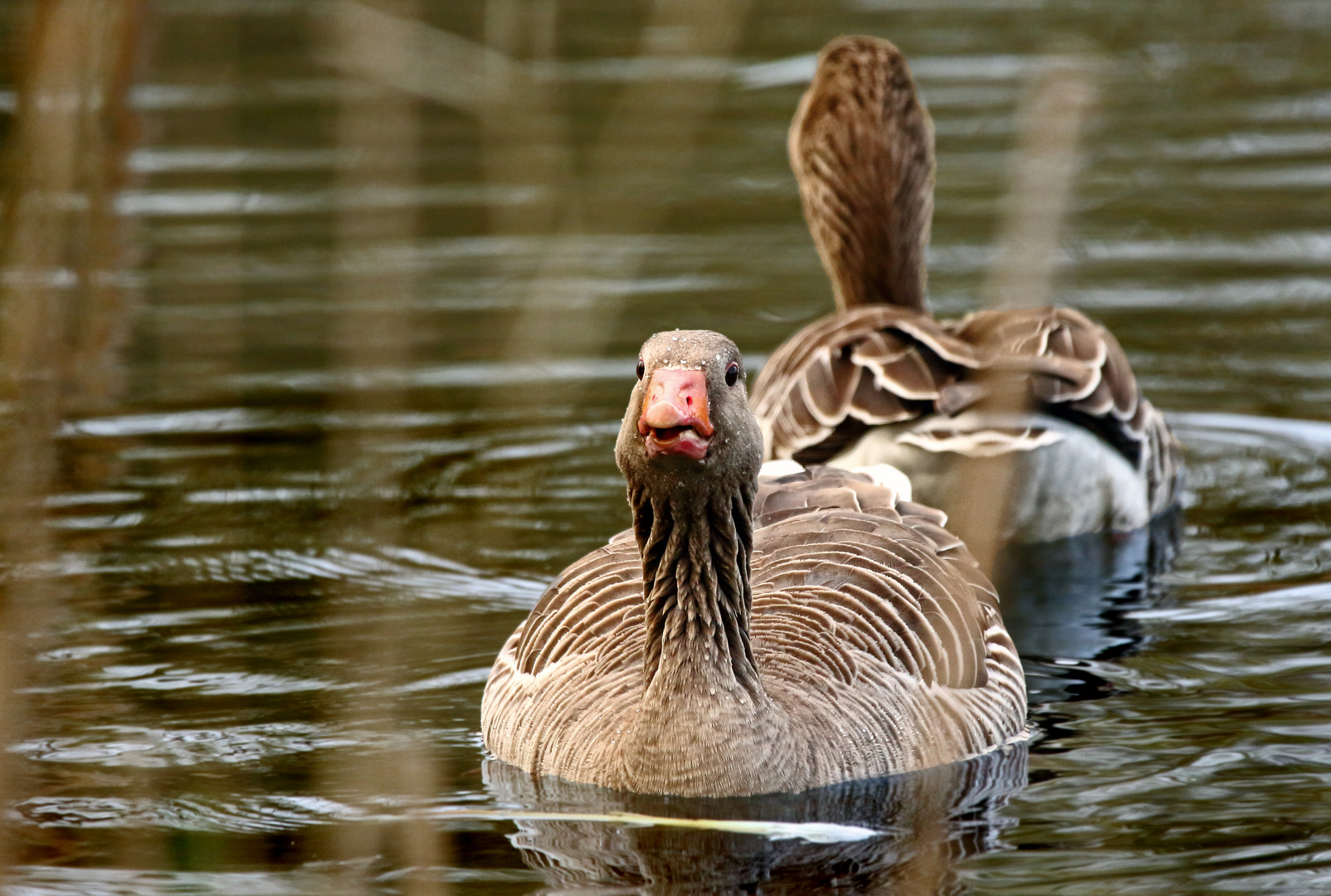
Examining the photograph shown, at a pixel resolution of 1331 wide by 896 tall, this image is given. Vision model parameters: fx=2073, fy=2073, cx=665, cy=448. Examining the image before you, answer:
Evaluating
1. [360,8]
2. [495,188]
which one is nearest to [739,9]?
[360,8]

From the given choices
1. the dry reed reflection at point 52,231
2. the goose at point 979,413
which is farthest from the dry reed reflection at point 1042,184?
the goose at point 979,413

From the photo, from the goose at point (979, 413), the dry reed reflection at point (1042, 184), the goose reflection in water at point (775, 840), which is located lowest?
the goose reflection in water at point (775, 840)

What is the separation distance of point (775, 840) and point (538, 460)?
554 centimetres

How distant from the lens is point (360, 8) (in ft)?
12.9

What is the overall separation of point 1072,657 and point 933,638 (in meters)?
1.54

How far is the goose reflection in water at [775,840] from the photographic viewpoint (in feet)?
21.8

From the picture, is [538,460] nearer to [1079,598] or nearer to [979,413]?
[979,413]

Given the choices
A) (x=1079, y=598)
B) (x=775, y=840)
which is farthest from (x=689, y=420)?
(x=1079, y=598)

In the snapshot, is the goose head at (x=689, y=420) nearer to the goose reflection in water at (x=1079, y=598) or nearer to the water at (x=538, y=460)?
the water at (x=538, y=460)

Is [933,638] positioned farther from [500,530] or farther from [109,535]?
[109,535]

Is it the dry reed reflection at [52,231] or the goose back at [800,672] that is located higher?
the dry reed reflection at [52,231]

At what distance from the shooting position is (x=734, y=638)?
7.29 meters

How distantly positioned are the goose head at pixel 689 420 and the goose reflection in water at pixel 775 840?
115cm

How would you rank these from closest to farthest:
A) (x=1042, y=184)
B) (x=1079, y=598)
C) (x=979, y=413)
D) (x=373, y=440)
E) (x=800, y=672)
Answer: (x=1042, y=184)
(x=800, y=672)
(x=979, y=413)
(x=1079, y=598)
(x=373, y=440)
